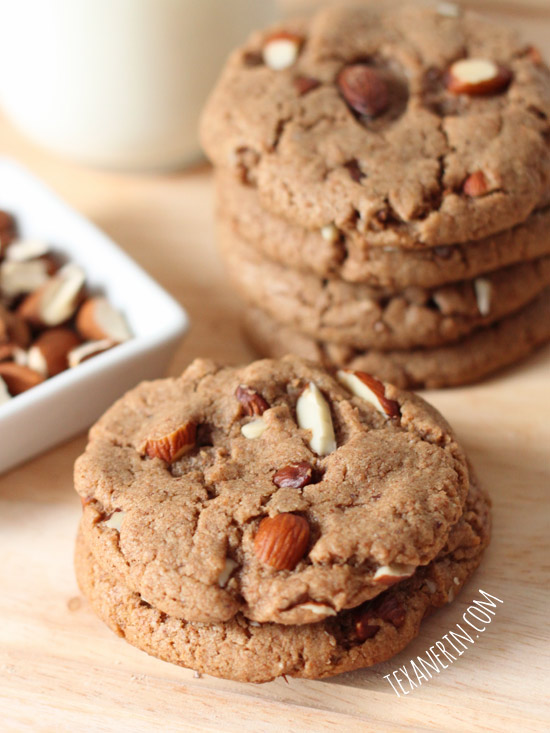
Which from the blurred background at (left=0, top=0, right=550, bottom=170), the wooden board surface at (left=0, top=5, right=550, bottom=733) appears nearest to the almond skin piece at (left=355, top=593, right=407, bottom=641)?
the wooden board surface at (left=0, top=5, right=550, bottom=733)

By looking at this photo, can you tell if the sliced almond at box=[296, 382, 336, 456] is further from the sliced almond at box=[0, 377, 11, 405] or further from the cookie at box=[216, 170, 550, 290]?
the sliced almond at box=[0, 377, 11, 405]

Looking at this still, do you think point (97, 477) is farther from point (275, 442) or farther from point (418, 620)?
point (418, 620)

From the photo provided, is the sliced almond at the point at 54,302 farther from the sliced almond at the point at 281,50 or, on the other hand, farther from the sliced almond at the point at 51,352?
the sliced almond at the point at 281,50

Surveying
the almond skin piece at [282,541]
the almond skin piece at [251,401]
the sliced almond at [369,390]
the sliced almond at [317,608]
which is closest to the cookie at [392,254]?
the sliced almond at [369,390]

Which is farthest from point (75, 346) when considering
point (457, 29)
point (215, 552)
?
point (457, 29)

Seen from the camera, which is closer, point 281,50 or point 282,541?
point 282,541

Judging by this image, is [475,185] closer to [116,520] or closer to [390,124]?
[390,124]

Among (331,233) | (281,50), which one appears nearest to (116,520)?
(331,233)
